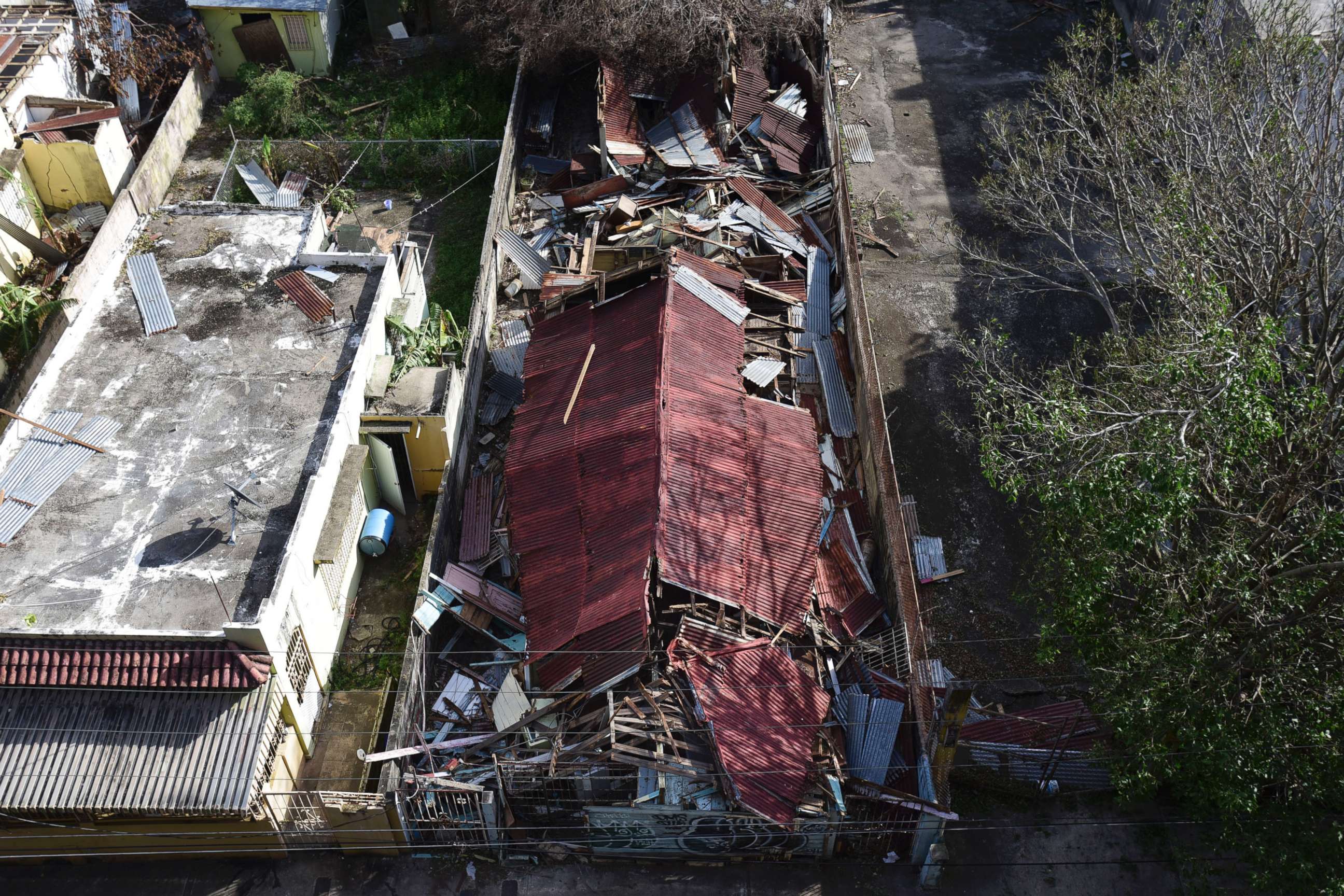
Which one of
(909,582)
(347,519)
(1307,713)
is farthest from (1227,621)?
(347,519)

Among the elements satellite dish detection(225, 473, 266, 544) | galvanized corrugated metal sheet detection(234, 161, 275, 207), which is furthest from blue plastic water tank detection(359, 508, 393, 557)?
galvanized corrugated metal sheet detection(234, 161, 275, 207)

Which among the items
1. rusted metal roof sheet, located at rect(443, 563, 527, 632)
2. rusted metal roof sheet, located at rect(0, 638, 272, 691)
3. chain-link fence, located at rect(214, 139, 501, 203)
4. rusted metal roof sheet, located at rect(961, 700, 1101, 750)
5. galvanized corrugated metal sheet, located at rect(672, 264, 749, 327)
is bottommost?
rusted metal roof sheet, located at rect(961, 700, 1101, 750)

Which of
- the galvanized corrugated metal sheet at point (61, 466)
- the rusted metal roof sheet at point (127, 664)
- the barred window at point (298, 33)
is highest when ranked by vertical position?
the barred window at point (298, 33)

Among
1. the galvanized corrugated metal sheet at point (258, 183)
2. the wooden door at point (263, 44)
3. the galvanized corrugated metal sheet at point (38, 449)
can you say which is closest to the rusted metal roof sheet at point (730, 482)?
the galvanized corrugated metal sheet at point (38, 449)

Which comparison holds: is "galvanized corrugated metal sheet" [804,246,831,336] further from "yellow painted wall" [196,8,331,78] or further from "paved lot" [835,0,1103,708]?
"yellow painted wall" [196,8,331,78]

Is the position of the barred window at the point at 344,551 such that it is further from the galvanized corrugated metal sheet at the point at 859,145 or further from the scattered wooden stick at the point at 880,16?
the scattered wooden stick at the point at 880,16

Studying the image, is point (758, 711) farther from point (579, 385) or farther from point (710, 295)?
point (710, 295)

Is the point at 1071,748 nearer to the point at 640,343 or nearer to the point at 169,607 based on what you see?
the point at 640,343
